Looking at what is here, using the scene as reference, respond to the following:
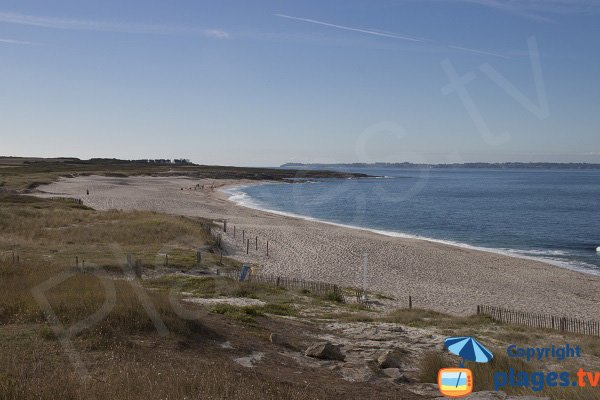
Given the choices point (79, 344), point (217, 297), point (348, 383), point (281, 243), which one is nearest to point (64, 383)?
point (79, 344)

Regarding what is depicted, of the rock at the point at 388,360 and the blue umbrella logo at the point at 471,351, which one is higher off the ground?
the blue umbrella logo at the point at 471,351

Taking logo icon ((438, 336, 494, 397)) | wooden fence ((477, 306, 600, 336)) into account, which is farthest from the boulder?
wooden fence ((477, 306, 600, 336))

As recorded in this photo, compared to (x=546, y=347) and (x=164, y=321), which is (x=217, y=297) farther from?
(x=546, y=347)

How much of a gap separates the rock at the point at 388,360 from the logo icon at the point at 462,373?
3.41 feet

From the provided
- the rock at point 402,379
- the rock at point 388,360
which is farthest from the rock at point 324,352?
the rock at point 402,379

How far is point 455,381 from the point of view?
9.51 m

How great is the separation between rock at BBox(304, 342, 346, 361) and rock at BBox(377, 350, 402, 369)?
76 cm

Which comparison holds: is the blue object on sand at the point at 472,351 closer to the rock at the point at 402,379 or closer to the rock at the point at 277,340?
the rock at the point at 402,379

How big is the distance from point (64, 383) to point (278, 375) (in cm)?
351

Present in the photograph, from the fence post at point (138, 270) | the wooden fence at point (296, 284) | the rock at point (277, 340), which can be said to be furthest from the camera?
the wooden fence at point (296, 284)

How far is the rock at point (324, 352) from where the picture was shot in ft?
35.7

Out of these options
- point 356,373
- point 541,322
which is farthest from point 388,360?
point 541,322

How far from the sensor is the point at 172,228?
1409 inches

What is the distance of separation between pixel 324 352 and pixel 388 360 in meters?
1.30
